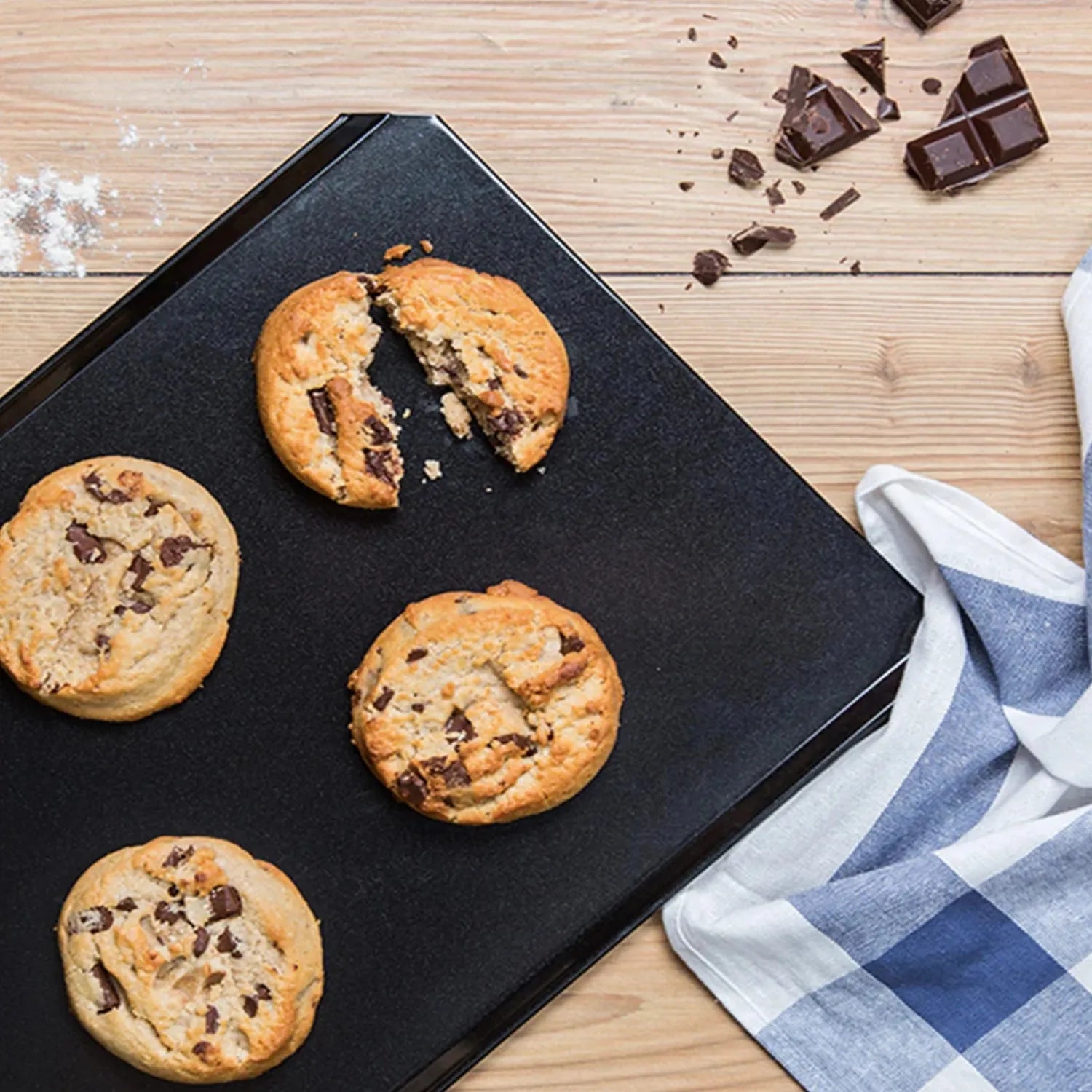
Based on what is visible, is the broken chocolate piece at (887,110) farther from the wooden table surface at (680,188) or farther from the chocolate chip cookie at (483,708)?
the chocolate chip cookie at (483,708)

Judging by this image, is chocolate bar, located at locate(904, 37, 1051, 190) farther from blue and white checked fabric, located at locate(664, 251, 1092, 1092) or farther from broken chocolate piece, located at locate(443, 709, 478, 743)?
broken chocolate piece, located at locate(443, 709, 478, 743)

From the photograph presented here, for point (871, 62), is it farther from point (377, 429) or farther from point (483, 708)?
point (483, 708)

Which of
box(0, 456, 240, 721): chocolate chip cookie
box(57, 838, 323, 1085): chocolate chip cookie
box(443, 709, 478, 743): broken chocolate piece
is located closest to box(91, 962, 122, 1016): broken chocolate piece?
box(57, 838, 323, 1085): chocolate chip cookie

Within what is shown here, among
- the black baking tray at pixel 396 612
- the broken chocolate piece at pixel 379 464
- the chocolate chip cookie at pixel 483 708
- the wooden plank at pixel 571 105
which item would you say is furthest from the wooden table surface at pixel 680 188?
the broken chocolate piece at pixel 379 464

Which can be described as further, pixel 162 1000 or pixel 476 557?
pixel 476 557

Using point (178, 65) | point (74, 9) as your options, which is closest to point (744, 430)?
point (178, 65)

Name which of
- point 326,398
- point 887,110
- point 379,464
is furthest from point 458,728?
point 887,110

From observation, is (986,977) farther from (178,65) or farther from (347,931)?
(178,65)
